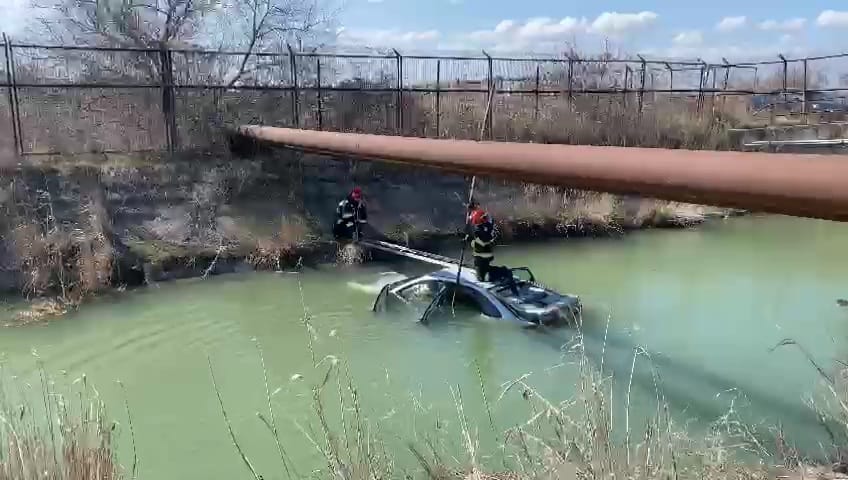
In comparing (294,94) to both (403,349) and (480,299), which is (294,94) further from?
(403,349)

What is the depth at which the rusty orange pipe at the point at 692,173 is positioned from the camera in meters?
1.25

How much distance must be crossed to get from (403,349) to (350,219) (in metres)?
5.28

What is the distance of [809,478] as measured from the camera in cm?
445

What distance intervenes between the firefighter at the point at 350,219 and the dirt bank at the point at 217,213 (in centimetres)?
→ 65

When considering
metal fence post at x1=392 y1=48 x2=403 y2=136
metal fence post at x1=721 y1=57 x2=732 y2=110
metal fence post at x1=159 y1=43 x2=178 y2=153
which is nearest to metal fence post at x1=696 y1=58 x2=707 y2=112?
metal fence post at x1=721 y1=57 x2=732 y2=110

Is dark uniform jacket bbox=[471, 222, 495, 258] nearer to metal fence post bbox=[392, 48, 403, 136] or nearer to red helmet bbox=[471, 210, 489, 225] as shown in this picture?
red helmet bbox=[471, 210, 489, 225]

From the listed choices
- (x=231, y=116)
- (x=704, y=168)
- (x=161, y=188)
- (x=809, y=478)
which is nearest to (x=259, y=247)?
(x=161, y=188)

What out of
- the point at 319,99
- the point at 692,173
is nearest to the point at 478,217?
the point at 692,173

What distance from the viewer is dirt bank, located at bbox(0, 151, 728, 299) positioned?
12.4 m

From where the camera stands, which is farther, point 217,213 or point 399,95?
point 399,95

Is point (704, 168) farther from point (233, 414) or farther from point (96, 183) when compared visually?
point (96, 183)

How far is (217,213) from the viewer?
15.2 m

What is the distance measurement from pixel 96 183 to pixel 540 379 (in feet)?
35.6

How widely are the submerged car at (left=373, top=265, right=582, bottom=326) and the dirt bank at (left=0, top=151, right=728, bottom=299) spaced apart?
391cm
